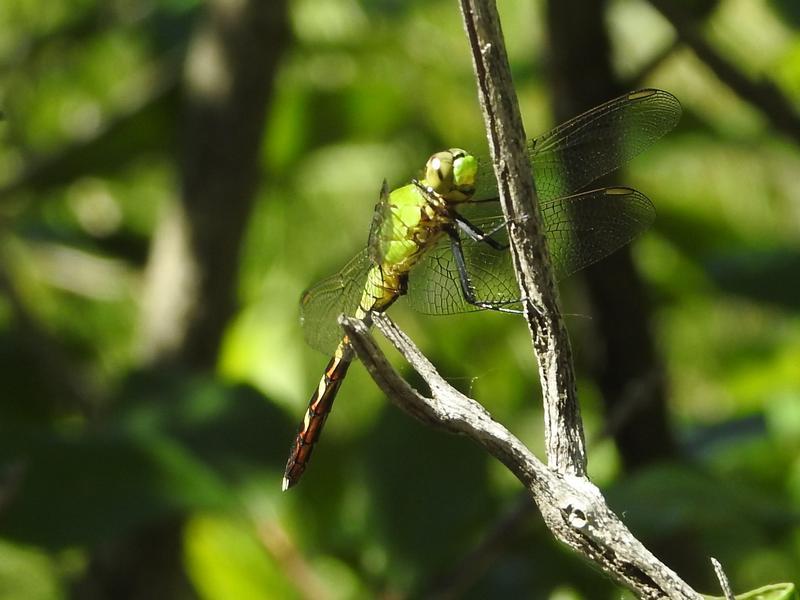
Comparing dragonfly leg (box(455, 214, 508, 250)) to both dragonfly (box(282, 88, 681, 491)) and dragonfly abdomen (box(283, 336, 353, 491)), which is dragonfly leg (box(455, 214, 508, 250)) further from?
dragonfly abdomen (box(283, 336, 353, 491))

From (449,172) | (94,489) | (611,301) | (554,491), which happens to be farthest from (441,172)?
(554,491)

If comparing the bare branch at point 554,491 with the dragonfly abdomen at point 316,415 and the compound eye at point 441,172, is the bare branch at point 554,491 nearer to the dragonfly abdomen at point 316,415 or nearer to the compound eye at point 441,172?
the dragonfly abdomen at point 316,415

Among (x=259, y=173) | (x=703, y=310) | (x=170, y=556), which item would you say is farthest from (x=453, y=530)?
(x=703, y=310)

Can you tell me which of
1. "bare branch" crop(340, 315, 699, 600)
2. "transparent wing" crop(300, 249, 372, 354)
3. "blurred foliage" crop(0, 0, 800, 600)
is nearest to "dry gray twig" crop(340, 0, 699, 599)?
"bare branch" crop(340, 315, 699, 600)

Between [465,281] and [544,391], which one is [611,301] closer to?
[465,281]

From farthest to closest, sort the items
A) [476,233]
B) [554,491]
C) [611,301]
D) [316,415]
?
1. [611,301]
2. [476,233]
3. [316,415]
4. [554,491]

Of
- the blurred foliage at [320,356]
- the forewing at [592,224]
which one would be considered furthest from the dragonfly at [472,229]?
the blurred foliage at [320,356]

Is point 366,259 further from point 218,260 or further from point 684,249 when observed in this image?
point 684,249
